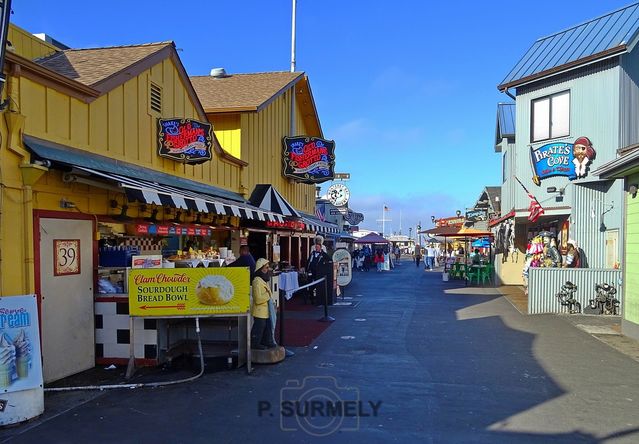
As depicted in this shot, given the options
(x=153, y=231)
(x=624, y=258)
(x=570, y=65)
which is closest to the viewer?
(x=153, y=231)

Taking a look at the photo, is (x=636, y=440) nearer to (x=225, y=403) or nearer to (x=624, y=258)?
(x=225, y=403)

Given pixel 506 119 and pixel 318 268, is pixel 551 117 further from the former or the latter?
pixel 318 268

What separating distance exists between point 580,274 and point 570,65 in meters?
6.42

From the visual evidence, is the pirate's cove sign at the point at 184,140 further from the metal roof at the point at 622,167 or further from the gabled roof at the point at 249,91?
the metal roof at the point at 622,167

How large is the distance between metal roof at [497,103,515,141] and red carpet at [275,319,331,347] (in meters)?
13.6

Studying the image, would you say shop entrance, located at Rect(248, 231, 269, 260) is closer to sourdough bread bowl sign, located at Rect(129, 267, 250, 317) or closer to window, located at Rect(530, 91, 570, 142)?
window, located at Rect(530, 91, 570, 142)

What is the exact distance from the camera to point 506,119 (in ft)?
73.3

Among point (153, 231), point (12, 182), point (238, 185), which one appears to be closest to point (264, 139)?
point (238, 185)

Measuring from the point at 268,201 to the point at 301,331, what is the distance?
4415 millimetres

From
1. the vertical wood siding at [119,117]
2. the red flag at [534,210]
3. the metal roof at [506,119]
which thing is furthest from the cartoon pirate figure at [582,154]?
the vertical wood siding at [119,117]

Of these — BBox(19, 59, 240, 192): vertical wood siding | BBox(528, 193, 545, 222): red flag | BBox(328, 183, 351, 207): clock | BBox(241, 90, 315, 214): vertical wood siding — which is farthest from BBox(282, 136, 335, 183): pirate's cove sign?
BBox(328, 183, 351, 207): clock

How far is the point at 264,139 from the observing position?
16172mm

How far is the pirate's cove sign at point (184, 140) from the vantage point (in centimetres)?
977
